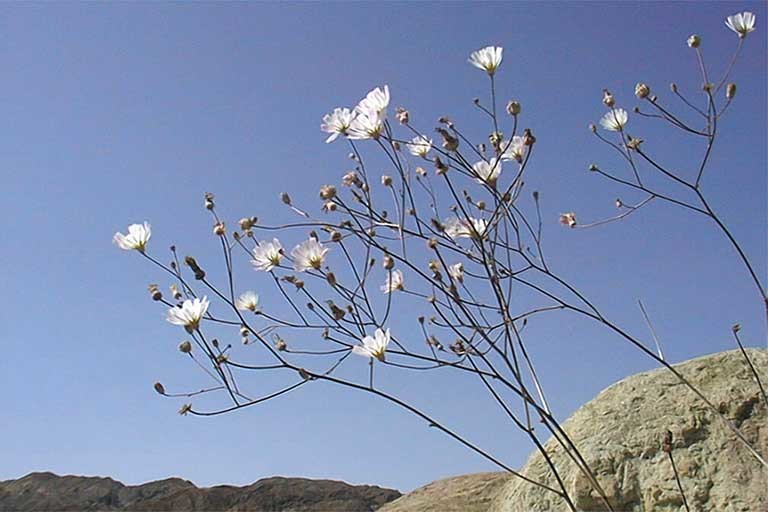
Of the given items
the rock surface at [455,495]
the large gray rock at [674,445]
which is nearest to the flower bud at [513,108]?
the large gray rock at [674,445]

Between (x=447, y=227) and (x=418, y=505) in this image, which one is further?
(x=418, y=505)

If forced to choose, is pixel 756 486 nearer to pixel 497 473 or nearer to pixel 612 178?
pixel 612 178

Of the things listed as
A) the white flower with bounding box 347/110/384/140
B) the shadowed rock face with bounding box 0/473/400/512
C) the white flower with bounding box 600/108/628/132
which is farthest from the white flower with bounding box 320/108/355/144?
the shadowed rock face with bounding box 0/473/400/512

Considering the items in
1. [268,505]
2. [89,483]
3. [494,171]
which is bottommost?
[494,171]

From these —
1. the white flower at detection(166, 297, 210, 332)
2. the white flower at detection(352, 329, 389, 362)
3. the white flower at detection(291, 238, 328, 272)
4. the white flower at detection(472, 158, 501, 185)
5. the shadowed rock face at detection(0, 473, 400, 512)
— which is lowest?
the white flower at detection(352, 329, 389, 362)

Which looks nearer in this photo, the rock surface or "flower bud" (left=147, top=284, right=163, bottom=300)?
"flower bud" (left=147, top=284, right=163, bottom=300)

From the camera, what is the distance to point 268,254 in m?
1.83

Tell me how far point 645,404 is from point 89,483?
5315 millimetres

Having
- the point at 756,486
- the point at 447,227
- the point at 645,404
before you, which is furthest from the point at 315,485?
the point at 447,227

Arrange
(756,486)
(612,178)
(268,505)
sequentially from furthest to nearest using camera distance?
1. (268,505)
2. (756,486)
3. (612,178)

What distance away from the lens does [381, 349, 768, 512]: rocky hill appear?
292 cm

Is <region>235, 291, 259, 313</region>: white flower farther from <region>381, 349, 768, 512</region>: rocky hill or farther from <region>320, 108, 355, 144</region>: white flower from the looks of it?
<region>381, 349, 768, 512</region>: rocky hill

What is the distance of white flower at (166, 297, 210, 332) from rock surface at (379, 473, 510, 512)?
2.73 meters

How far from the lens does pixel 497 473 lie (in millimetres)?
4508
